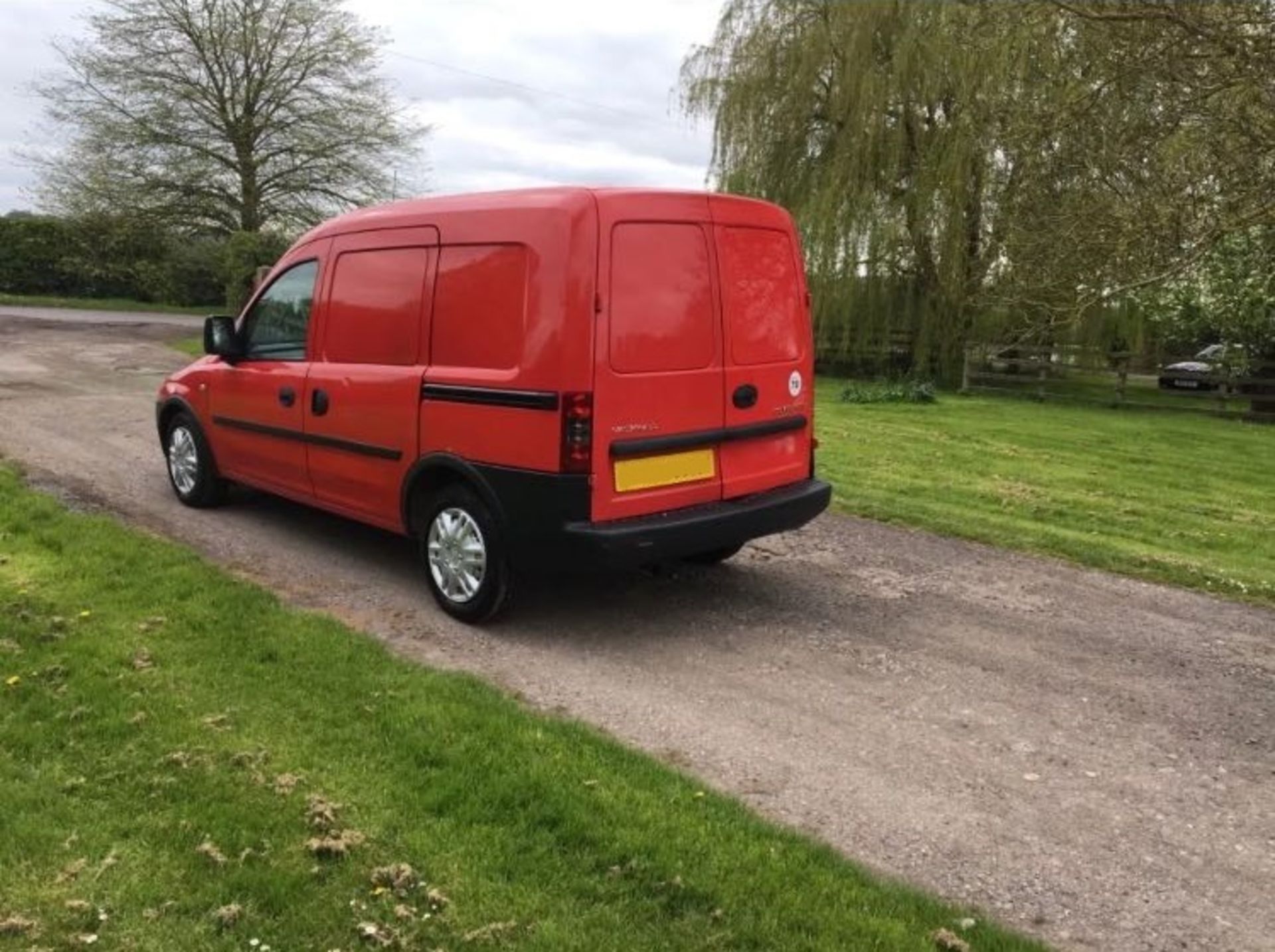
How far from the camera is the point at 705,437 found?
5316mm

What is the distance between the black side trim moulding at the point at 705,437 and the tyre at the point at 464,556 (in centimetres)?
77

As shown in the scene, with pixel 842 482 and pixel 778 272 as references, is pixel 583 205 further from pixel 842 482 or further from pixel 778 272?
pixel 842 482

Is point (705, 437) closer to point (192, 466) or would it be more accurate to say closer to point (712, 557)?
point (712, 557)

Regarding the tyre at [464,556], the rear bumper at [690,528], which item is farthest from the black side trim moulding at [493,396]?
the rear bumper at [690,528]

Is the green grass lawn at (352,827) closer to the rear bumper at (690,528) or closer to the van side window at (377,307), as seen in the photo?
the rear bumper at (690,528)

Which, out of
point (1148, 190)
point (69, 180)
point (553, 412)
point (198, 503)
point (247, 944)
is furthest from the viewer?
point (69, 180)

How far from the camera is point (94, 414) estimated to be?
38.2ft

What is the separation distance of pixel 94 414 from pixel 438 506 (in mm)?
7851

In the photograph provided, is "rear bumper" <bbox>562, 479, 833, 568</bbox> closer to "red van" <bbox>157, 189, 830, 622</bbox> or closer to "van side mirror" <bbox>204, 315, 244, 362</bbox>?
"red van" <bbox>157, 189, 830, 622</bbox>

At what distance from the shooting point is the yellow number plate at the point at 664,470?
501 cm

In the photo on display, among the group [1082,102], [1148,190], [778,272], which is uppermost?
[1082,102]

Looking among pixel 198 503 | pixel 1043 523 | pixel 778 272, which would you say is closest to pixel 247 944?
pixel 778 272

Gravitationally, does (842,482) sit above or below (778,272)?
below

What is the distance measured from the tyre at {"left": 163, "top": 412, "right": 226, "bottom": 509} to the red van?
1438mm
